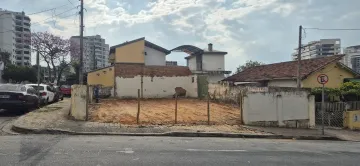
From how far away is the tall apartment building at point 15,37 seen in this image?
10181cm

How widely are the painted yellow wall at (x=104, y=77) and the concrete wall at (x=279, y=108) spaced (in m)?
17.9

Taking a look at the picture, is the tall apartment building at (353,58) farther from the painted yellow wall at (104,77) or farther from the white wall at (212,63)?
the painted yellow wall at (104,77)

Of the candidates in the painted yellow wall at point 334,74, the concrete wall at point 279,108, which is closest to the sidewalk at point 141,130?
the concrete wall at point 279,108

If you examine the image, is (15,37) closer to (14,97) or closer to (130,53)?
(130,53)

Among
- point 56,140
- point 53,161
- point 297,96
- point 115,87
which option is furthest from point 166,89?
point 53,161

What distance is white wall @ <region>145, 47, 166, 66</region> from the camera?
1669 inches

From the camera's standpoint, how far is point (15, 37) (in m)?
109

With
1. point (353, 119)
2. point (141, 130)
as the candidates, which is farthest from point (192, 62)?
point (141, 130)

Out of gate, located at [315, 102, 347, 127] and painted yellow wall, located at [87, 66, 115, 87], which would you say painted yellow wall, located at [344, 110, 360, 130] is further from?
painted yellow wall, located at [87, 66, 115, 87]

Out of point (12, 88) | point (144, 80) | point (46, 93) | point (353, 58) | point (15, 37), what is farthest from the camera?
point (15, 37)

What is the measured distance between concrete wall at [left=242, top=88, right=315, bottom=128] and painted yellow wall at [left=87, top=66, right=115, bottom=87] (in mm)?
17928

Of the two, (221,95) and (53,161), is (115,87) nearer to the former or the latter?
(221,95)

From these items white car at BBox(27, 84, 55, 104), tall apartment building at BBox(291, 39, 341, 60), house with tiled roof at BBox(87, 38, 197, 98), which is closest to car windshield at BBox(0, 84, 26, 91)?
white car at BBox(27, 84, 55, 104)

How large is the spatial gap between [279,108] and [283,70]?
1796 centimetres
